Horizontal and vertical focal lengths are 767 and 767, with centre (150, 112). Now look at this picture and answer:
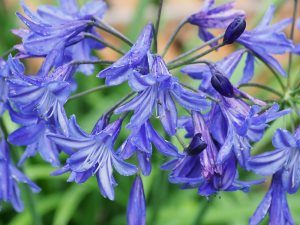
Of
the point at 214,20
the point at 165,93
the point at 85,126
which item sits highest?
the point at 214,20

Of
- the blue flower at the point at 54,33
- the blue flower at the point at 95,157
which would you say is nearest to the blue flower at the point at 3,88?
the blue flower at the point at 54,33

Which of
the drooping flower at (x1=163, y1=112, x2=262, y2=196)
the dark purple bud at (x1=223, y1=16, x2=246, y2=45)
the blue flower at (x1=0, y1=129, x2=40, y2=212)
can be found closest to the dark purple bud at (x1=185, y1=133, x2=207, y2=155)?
the drooping flower at (x1=163, y1=112, x2=262, y2=196)

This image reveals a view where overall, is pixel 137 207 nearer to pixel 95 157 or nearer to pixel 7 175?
pixel 95 157

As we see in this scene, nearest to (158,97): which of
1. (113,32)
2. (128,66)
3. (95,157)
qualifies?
(128,66)

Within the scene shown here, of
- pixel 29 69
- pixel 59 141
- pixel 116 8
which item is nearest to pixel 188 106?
pixel 59 141

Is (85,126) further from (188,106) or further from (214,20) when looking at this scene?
(188,106)

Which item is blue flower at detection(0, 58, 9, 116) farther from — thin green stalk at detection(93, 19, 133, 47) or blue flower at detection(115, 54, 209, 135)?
blue flower at detection(115, 54, 209, 135)

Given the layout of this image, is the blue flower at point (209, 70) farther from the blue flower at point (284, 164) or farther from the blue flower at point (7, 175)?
the blue flower at point (7, 175)
